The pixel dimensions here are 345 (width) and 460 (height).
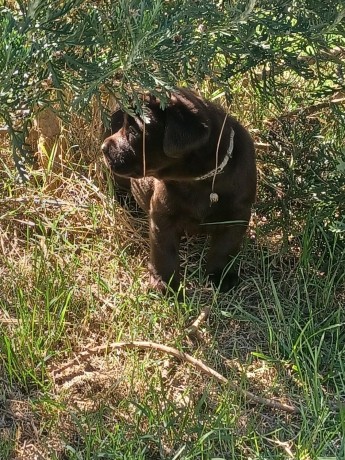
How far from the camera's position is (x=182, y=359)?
2436 mm

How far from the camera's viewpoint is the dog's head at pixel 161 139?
2.37 meters

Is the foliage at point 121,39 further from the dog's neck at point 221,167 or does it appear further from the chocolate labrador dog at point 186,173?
the dog's neck at point 221,167

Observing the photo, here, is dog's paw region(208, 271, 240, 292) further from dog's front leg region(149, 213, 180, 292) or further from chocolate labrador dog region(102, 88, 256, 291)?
dog's front leg region(149, 213, 180, 292)

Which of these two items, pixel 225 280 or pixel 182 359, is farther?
pixel 225 280

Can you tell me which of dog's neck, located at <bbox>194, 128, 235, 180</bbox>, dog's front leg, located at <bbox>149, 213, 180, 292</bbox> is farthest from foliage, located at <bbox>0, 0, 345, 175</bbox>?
dog's front leg, located at <bbox>149, 213, 180, 292</bbox>

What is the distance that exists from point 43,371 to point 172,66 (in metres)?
1.05

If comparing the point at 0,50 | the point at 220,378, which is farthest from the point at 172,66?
the point at 220,378

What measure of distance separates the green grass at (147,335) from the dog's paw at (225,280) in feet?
0.12

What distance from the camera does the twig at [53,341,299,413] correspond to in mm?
2285

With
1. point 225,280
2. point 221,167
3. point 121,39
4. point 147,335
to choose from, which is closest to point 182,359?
point 147,335

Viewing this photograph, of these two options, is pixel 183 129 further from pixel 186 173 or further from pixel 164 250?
pixel 164 250

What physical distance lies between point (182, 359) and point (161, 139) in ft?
2.40

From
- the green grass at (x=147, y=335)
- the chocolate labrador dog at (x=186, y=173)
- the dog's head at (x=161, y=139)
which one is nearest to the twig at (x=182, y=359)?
the green grass at (x=147, y=335)

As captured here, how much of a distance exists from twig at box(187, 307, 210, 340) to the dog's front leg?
0.58 ft
